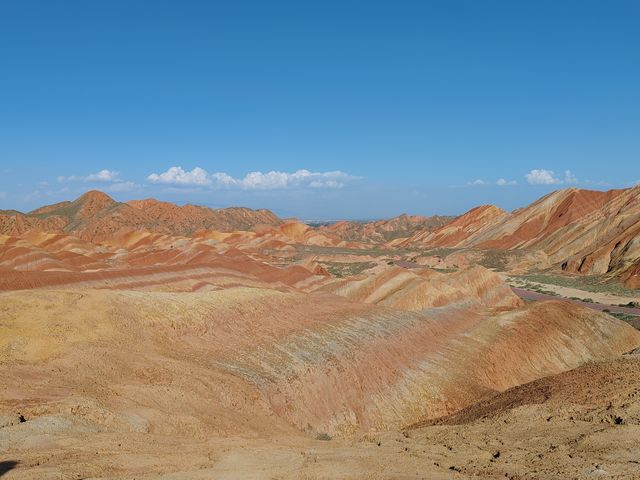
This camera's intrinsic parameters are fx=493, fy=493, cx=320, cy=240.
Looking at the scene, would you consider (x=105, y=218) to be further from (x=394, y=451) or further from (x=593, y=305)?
(x=394, y=451)

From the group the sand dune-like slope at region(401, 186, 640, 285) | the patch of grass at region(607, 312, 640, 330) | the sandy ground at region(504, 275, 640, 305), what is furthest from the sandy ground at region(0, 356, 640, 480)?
the sand dune-like slope at region(401, 186, 640, 285)

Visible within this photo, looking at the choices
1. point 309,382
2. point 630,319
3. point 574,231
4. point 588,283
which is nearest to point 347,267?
point 588,283

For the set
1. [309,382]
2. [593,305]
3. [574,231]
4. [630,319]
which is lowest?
[593,305]


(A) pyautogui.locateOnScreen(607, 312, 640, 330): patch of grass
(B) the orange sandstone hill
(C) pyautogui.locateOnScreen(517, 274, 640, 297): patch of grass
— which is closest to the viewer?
(A) pyautogui.locateOnScreen(607, 312, 640, 330): patch of grass

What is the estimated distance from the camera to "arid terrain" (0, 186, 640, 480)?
12.0 metres

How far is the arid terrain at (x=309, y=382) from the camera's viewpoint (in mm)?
11961

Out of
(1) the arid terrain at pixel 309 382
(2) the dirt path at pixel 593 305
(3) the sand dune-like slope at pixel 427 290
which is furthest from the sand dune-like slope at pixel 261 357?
(2) the dirt path at pixel 593 305

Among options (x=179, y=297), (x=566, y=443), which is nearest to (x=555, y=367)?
(x=566, y=443)

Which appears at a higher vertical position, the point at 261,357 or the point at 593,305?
the point at 261,357

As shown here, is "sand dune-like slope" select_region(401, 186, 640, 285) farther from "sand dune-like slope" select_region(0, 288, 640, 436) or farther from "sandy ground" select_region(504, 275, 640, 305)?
"sand dune-like slope" select_region(0, 288, 640, 436)

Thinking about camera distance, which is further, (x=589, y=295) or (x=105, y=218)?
(x=105, y=218)

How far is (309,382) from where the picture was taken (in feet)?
77.8

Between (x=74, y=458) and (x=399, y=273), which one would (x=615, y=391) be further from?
(x=399, y=273)

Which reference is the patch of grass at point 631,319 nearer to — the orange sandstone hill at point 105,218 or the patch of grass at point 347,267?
the patch of grass at point 347,267
